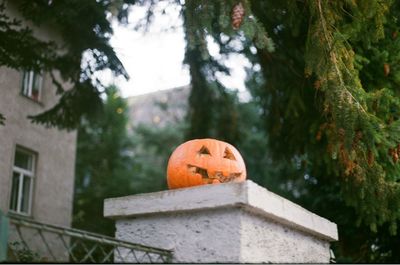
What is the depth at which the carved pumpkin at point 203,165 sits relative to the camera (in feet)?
11.4

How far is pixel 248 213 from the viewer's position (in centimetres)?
283

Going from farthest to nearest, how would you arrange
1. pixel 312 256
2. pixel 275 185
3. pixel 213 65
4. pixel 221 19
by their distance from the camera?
pixel 275 185
pixel 213 65
pixel 221 19
pixel 312 256

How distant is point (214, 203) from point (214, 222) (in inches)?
4.5

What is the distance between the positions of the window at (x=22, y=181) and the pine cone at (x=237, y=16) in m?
8.36

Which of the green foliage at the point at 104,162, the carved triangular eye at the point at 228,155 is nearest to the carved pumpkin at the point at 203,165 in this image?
the carved triangular eye at the point at 228,155

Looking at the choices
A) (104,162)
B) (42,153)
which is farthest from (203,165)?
(104,162)

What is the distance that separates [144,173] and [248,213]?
17686 mm

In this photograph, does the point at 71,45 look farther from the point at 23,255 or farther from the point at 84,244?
the point at 84,244

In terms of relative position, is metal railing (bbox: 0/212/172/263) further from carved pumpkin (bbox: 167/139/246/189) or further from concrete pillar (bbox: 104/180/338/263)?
carved pumpkin (bbox: 167/139/246/189)

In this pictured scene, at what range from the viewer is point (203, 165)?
11.6ft

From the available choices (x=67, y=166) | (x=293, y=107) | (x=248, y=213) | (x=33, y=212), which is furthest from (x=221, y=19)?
(x=67, y=166)

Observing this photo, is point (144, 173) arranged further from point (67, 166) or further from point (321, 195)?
point (321, 195)

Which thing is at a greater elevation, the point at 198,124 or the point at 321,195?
the point at 198,124

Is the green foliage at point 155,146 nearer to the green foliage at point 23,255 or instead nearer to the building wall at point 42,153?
the building wall at point 42,153
